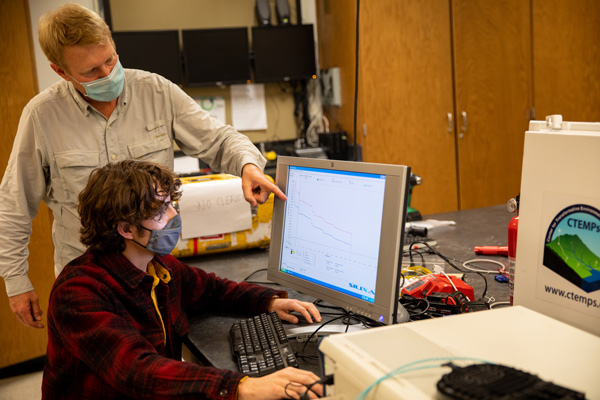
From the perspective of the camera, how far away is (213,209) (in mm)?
2100

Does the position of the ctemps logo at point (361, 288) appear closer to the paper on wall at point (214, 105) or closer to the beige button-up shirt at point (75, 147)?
the beige button-up shirt at point (75, 147)

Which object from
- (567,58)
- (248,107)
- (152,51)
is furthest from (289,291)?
(567,58)

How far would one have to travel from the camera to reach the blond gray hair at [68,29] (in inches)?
62.5

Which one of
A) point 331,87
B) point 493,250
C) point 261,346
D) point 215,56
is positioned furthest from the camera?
point 331,87

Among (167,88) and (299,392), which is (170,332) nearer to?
(299,392)

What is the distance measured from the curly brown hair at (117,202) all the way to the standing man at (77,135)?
0.29 m

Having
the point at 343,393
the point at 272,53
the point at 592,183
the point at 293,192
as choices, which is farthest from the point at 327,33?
the point at 343,393

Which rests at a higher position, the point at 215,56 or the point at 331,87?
the point at 215,56

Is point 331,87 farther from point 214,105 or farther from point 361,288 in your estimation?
point 361,288

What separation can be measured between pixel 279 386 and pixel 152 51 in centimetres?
298

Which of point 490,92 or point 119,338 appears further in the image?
point 490,92

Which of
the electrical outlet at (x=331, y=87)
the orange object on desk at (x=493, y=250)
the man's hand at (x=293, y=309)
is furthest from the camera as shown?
the electrical outlet at (x=331, y=87)

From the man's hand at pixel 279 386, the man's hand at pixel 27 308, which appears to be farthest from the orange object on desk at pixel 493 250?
the man's hand at pixel 27 308

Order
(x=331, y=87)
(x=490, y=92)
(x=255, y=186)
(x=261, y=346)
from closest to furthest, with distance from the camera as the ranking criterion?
(x=261, y=346) < (x=255, y=186) < (x=331, y=87) < (x=490, y=92)
